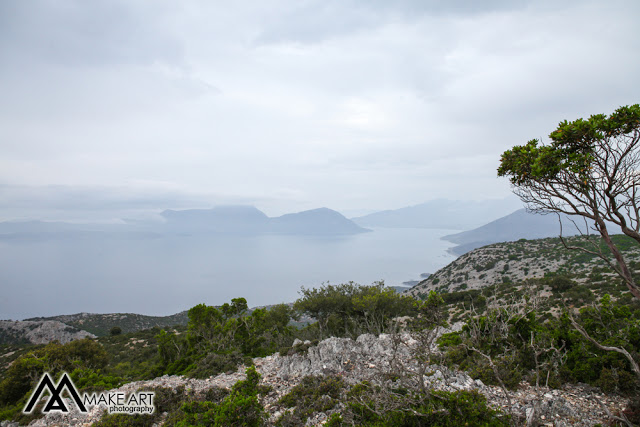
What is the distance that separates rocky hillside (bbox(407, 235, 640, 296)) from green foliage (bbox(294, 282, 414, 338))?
15.6m

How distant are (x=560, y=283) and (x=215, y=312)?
73.5 ft

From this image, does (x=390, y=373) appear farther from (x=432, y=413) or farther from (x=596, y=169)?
(x=596, y=169)

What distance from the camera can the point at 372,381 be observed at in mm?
7527

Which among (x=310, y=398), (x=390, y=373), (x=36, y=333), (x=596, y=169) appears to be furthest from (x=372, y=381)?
(x=36, y=333)

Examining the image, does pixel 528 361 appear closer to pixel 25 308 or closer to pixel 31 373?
pixel 31 373

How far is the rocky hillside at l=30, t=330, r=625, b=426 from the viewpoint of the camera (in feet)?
17.7

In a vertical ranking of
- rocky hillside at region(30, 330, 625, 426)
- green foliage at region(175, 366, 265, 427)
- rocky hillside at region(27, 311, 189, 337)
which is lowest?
rocky hillside at region(27, 311, 189, 337)

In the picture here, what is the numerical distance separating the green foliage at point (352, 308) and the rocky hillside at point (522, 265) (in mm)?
15645

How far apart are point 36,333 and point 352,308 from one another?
45.3m

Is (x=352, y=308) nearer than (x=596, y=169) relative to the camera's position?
No

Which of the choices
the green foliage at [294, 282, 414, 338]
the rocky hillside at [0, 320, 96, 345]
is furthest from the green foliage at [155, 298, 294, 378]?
the rocky hillside at [0, 320, 96, 345]

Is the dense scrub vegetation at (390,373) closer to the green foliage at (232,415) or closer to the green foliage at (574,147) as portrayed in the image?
the green foliage at (232,415)

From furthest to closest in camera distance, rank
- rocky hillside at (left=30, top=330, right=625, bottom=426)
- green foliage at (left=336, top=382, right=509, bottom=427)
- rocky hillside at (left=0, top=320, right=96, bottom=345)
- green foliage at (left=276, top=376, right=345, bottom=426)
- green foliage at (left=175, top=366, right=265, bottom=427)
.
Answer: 1. rocky hillside at (left=0, top=320, right=96, bottom=345)
2. green foliage at (left=276, top=376, right=345, bottom=426)
3. rocky hillside at (left=30, top=330, right=625, bottom=426)
4. green foliage at (left=175, top=366, right=265, bottom=427)
5. green foliage at (left=336, top=382, right=509, bottom=427)

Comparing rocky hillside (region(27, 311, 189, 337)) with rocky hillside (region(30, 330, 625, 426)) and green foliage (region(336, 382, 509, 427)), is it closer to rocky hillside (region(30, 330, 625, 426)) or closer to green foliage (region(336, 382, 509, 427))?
rocky hillside (region(30, 330, 625, 426))
